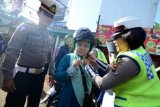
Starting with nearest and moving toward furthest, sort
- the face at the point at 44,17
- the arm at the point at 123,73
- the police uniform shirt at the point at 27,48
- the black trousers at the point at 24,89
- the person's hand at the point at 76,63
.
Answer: the arm at the point at 123,73, the person's hand at the point at 76,63, the police uniform shirt at the point at 27,48, the black trousers at the point at 24,89, the face at the point at 44,17

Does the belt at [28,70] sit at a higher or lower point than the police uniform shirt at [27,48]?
lower

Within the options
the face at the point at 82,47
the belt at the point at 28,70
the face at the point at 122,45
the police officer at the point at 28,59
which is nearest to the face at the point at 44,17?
the police officer at the point at 28,59

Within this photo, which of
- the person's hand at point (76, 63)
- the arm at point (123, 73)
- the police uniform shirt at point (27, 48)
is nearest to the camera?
the arm at point (123, 73)

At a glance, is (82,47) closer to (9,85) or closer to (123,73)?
(9,85)

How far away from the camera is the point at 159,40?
1293 cm

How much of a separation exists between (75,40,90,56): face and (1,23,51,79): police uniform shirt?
2.26ft

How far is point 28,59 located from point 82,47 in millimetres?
831

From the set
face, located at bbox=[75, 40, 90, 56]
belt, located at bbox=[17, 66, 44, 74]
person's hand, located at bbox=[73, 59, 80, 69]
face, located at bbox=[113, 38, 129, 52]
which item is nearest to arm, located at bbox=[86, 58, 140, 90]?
face, located at bbox=[113, 38, 129, 52]

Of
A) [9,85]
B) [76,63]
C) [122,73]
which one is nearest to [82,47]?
[76,63]

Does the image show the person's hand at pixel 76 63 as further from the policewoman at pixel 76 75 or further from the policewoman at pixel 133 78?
the policewoman at pixel 133 78

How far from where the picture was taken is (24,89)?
376 cm

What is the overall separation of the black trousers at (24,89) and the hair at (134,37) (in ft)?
5.72

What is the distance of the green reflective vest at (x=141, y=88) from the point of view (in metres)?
2.30

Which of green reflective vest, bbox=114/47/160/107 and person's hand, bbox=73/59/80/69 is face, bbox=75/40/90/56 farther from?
green reflective vest, bbox=114/47/160/107
